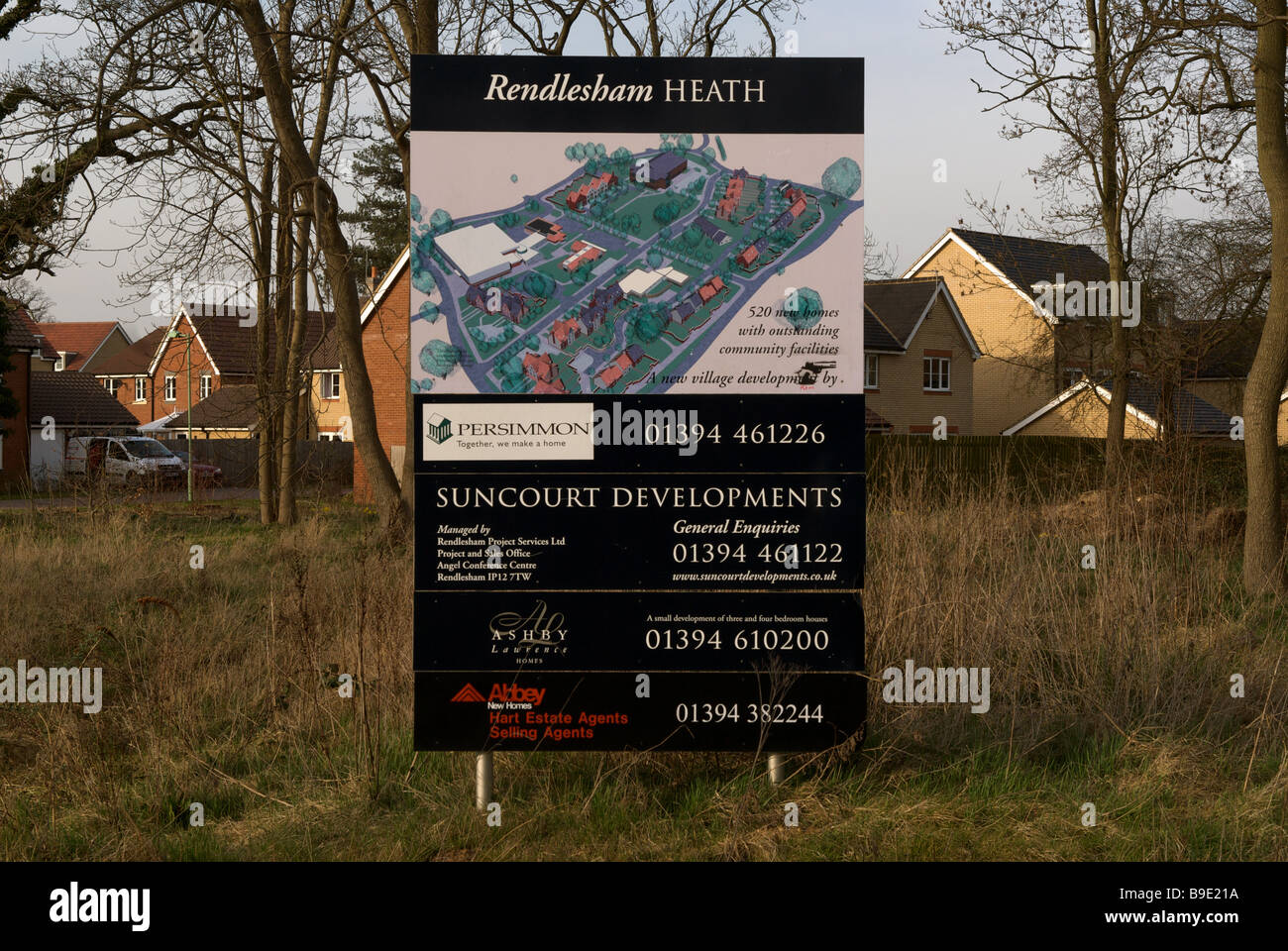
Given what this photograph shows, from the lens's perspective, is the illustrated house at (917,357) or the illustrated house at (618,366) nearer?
the illustrated house at (618,366)

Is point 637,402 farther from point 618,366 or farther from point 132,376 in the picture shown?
point 132,376

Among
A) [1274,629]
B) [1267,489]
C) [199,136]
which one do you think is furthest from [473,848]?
[199,136]

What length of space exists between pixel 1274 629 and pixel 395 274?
3255 cm

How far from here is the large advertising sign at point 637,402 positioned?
17.2ft

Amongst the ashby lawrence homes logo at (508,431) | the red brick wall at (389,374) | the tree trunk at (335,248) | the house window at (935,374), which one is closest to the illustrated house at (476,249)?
the ashby lawrence homes logo at (508,431)

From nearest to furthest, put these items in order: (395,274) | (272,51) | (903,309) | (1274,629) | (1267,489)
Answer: (1274,629), (1267,489), (272,51), (395,274), (903,309)

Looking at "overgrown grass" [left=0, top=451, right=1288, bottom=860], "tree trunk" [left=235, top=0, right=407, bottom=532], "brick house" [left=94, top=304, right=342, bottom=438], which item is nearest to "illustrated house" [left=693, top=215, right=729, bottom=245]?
"overgrown grass" [left=0, top=451, right=1288, bottom=860]

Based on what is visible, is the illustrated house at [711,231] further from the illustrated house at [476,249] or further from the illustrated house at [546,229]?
the illustrated house at [476,249]

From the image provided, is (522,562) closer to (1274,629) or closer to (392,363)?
(1274,629)

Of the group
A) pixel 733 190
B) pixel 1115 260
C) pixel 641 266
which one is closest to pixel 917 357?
pixel 1115 260

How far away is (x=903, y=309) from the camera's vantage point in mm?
50031

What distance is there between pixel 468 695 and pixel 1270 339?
33.5 feet

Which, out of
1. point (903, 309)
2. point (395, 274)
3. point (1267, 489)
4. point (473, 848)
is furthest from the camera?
point (903, 309)

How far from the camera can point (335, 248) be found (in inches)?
588
